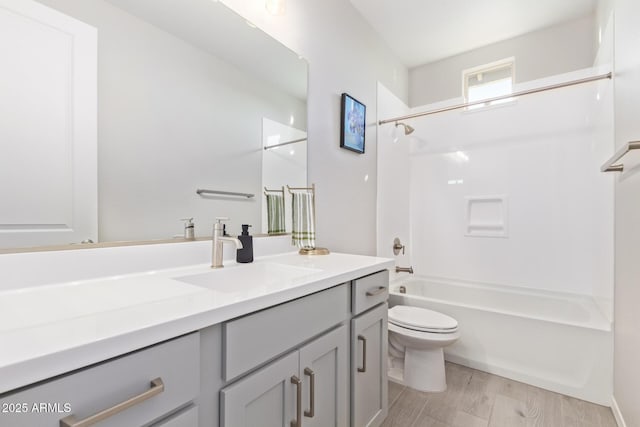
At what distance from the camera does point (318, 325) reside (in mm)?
1027

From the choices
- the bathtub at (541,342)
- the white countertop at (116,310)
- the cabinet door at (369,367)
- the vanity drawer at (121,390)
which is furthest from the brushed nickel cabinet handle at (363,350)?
the bathtub at (541,342)

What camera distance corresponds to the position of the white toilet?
1778mm

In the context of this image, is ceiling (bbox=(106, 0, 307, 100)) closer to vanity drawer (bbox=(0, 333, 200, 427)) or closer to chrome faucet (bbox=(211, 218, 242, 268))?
chrome faucet (bbox=(211, 218, 242, 268))

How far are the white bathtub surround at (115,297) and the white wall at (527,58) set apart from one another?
2.37 metres

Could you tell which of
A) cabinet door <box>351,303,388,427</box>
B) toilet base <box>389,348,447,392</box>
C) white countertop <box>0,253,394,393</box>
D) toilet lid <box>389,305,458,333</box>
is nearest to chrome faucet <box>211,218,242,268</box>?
white countertop <box>0,253,394,393</box>

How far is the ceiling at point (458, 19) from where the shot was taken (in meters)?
2.16

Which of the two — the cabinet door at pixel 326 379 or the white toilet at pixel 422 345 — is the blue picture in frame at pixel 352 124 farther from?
the cabinet door at pixel 326 379

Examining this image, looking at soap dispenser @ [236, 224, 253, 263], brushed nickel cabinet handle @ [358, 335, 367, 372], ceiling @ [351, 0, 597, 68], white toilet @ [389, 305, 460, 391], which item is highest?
ceiling @ [351, 0, 597, 68]

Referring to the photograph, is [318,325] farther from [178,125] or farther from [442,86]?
[442,86]

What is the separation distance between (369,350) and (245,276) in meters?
0.64

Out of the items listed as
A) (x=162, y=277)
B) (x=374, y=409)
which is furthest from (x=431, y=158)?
(x=162, y=277)

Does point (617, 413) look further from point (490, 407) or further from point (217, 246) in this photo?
point (217, 246)

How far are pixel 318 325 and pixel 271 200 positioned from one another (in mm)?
740

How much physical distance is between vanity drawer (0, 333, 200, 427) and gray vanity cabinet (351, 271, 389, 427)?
0.74m
